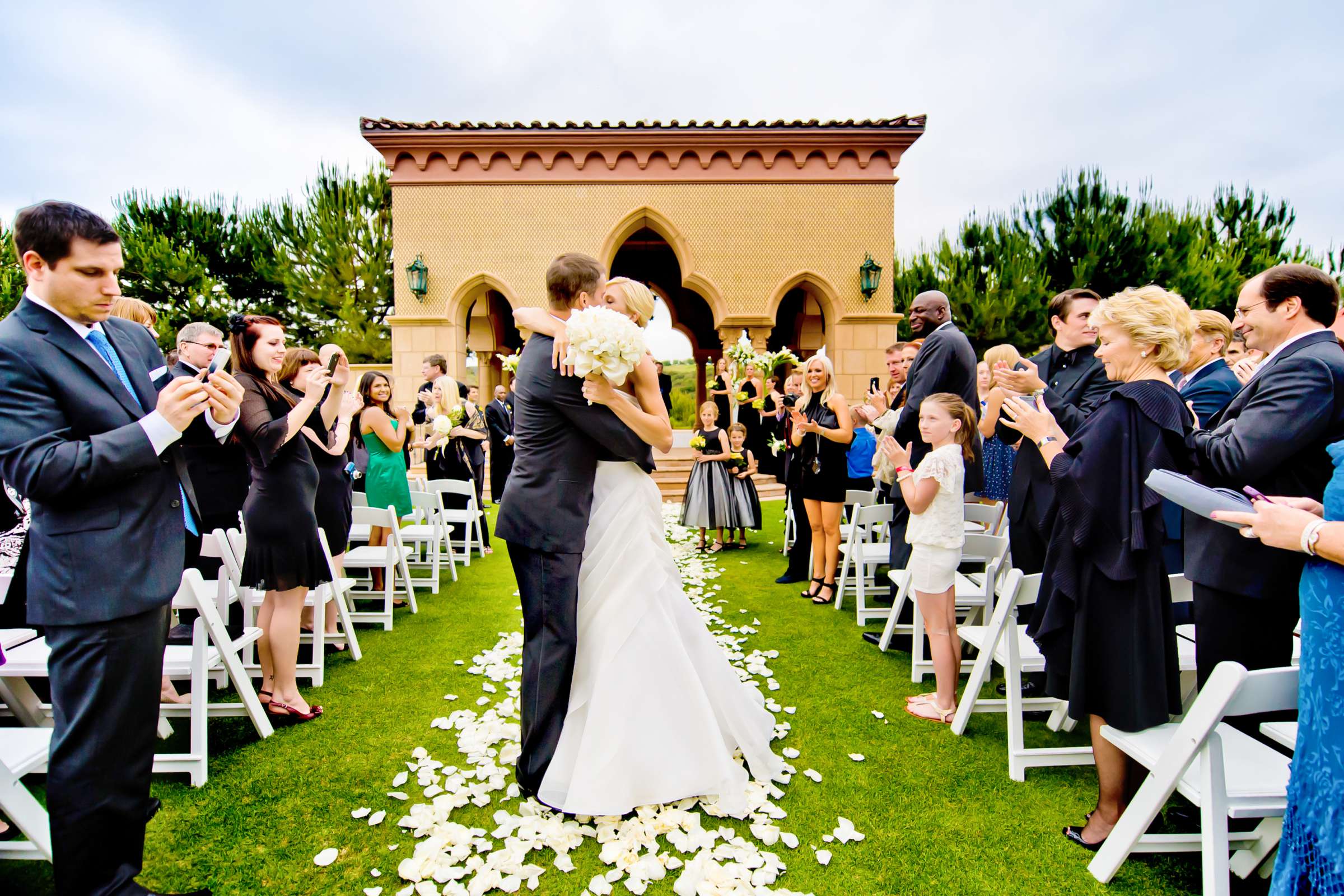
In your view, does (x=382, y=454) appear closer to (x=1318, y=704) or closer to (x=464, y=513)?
(x=464, y=513)

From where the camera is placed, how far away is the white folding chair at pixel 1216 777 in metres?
1.98

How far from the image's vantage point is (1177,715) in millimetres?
2650

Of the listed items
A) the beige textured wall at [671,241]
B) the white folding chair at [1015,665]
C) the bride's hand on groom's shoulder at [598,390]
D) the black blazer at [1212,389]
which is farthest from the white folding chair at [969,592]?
the beige textured wall at [671,241]

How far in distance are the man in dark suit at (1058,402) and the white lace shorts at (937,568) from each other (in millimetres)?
539

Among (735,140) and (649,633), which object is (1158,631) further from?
(735,140)

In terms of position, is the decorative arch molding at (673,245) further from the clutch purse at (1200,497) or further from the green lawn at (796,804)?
the clutch purse at (1200,497)

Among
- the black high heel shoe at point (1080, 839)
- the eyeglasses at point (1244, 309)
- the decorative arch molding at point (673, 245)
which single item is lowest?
the black high heel shoe at point (1080, 839)

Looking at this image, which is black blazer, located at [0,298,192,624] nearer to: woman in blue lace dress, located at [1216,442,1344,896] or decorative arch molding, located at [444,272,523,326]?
woman in blue lace dress, located at [1216,442,1344,896]

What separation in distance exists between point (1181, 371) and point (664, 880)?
4.80 metres

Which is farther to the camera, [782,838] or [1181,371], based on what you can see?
[1181,371]

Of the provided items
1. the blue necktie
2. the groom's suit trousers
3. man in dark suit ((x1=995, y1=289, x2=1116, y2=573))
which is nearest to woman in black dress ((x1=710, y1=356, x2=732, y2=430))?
man in dark suit ((x1=995, y1=289, x2=1116, y2=573))

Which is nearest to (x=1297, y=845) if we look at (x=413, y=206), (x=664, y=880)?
(x=664, y=880)

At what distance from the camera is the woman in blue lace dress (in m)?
1.68

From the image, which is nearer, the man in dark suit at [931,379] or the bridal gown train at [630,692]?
the bridal gown train at [630,692]
